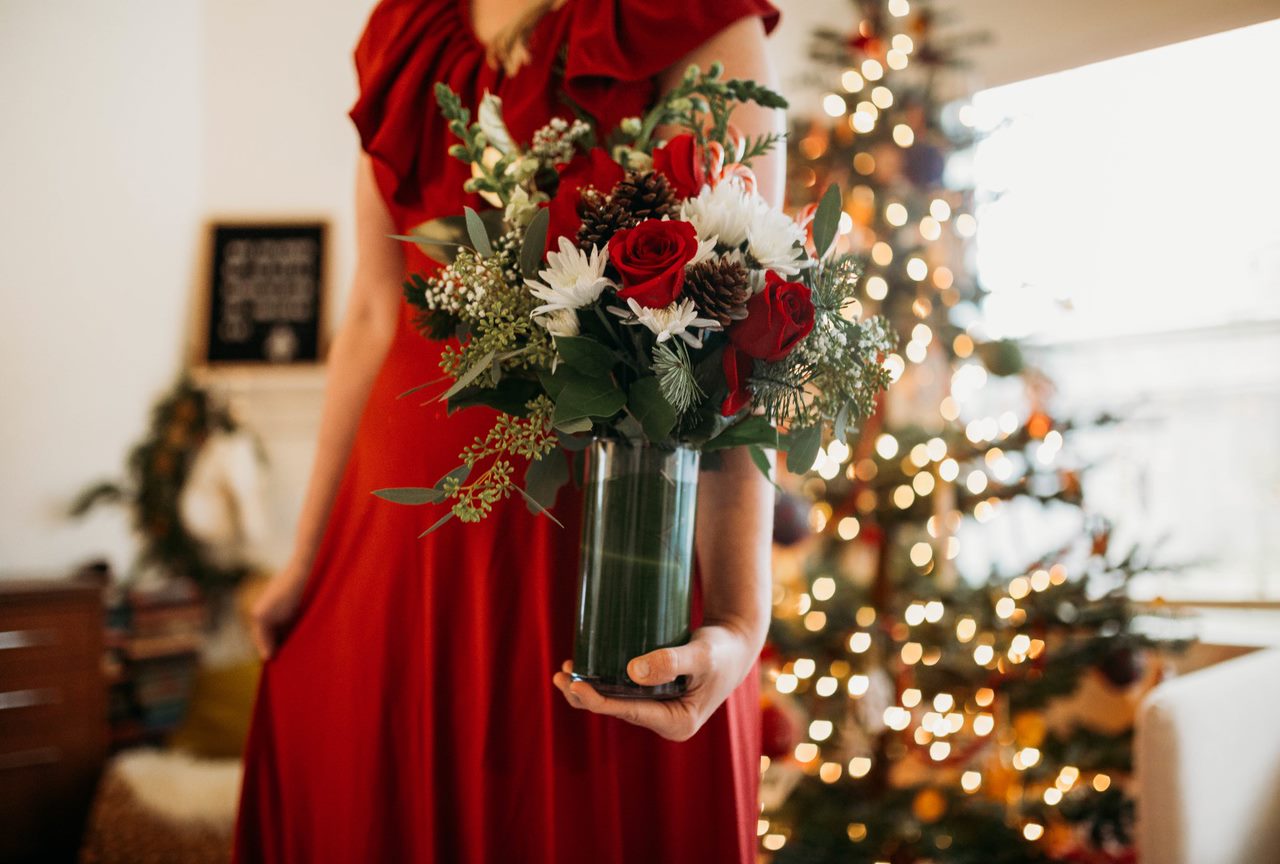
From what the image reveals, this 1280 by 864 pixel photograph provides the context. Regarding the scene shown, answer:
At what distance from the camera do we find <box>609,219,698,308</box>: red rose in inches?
24.9

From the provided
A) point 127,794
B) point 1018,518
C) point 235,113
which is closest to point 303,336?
point 235,113

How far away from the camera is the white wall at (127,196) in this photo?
3174 millimetres

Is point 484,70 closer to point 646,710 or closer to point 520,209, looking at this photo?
point 520,209

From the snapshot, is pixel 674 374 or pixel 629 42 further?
pixel 629 42

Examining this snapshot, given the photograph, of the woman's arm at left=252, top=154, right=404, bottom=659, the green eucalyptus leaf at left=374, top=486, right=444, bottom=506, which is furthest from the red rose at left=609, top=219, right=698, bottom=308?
the woman's arm at left=252, top=154, right=404, bottom=659

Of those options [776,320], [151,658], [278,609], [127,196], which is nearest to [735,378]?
[776,320]

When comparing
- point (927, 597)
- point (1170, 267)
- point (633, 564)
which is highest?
point (1170, 267)

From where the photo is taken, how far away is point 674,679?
712 millimetres

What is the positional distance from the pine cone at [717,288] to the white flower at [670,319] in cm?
1

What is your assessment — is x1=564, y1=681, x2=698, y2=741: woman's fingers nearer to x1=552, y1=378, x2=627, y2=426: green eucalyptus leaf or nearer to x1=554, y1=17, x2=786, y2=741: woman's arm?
x1=554, y1=17, x2=786, y2=741: woman's arm

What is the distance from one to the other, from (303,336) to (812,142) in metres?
2.43

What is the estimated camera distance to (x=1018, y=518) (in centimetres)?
340

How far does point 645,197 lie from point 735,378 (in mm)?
163

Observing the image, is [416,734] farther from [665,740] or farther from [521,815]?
[665,740]
